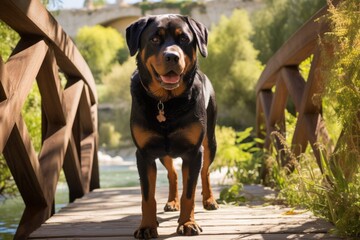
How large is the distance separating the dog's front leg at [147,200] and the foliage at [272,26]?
17.5 metres

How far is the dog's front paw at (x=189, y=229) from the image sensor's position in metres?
2.79

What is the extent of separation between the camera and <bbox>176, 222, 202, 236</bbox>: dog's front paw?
279 cm

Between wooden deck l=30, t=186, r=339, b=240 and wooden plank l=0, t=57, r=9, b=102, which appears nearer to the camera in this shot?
wooden plank l=0, t=57, r=9, b=102

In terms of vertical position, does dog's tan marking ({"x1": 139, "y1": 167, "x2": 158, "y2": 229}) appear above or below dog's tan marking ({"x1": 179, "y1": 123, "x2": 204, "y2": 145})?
below

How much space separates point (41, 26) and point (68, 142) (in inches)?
44.0

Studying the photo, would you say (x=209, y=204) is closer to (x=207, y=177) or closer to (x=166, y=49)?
(x=207, y=177)

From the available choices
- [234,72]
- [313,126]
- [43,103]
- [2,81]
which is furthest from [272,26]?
[2,81]

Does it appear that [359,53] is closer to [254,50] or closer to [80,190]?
[80,190]

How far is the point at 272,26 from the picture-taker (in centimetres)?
2325

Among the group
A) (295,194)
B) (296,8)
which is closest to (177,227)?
(295,194)

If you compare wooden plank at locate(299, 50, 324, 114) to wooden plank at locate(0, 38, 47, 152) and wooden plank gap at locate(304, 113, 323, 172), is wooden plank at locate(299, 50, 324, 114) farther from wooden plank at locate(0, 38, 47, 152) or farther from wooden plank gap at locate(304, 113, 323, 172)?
wooden plank at locate(0, 38, 47, 152)

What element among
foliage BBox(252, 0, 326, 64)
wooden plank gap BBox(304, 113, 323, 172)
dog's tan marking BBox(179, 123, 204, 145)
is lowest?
wooden plank gap BBox(304, 113, 323, 172)

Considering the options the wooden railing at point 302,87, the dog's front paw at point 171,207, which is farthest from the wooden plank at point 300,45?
the dog's front paw at point 171,207

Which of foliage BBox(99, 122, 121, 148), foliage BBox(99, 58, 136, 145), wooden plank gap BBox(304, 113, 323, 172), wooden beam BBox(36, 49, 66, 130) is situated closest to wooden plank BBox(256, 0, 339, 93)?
wooden plank gap BBox(304, 113, 323, 172)
